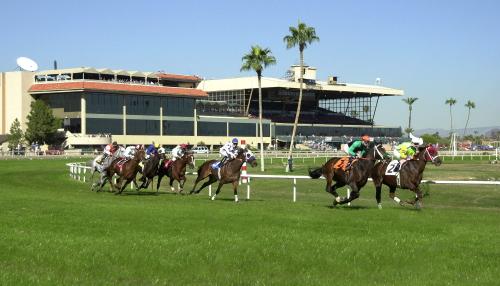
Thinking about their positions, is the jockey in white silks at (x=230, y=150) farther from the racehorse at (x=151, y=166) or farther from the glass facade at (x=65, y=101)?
the glass facade at (x=65, y=101)

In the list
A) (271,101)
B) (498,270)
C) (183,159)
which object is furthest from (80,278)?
(271,101)

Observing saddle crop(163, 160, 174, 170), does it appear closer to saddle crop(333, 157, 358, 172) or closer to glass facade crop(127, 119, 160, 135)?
saddle crop(333, 157, 358, 172)

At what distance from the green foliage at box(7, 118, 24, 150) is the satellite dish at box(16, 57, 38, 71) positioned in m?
10.5

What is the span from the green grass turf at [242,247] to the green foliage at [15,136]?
80664 millimetres

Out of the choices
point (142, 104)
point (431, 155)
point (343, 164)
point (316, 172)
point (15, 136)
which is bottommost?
point (316, 172)

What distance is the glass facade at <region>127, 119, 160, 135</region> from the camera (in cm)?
10706

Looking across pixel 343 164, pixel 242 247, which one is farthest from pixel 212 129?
pixel 242 247

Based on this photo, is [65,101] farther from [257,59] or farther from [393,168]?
[393,168]

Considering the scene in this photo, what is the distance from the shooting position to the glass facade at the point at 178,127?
112188 millimetres

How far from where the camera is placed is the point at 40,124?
93375 mm

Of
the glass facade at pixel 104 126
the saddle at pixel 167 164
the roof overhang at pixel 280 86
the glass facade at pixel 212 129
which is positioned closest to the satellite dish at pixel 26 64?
the glass facade at pixel 104 126

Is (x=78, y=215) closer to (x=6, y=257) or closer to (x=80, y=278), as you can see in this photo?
(x=6, y=257)

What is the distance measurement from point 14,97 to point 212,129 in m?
32.4

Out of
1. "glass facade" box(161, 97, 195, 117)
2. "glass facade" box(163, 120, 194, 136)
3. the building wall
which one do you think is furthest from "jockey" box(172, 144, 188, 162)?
"glass facade" box(161, 97, 195, 117)
